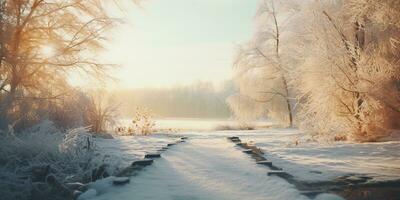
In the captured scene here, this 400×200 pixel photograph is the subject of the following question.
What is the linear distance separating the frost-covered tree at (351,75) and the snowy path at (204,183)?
442cm

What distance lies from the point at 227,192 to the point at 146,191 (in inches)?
39.0

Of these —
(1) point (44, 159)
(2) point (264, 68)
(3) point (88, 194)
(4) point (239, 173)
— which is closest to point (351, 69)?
(4) point (239, 173)

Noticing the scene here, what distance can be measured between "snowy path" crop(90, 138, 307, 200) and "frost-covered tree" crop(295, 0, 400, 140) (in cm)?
442

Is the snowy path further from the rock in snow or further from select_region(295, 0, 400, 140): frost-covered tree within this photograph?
select_region(295, 0, 400, 140): frost-covered tree

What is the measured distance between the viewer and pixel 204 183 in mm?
5578

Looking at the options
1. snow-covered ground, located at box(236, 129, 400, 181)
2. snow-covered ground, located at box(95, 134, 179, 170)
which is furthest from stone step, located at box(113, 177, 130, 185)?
snow-covered ground, located at box(236, 129, 400, 181)

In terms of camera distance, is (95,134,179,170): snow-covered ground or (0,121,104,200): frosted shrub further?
(95,134,179,170): snow-covered ground

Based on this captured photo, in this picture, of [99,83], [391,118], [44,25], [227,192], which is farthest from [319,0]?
[227,192]

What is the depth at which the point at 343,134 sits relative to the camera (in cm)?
1291

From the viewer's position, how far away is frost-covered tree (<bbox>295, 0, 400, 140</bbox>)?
1009 cm

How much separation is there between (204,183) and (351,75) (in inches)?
273

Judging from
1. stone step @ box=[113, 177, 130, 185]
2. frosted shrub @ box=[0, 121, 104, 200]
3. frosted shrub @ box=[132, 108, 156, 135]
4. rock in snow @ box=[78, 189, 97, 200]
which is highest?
frosted shrub @ box=[132, 108, 156, 135]

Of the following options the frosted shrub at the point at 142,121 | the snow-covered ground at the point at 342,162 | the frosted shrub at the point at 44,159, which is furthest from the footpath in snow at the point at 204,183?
the frosted shrub at the point at 142,121

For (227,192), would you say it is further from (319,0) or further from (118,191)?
(319,0)
